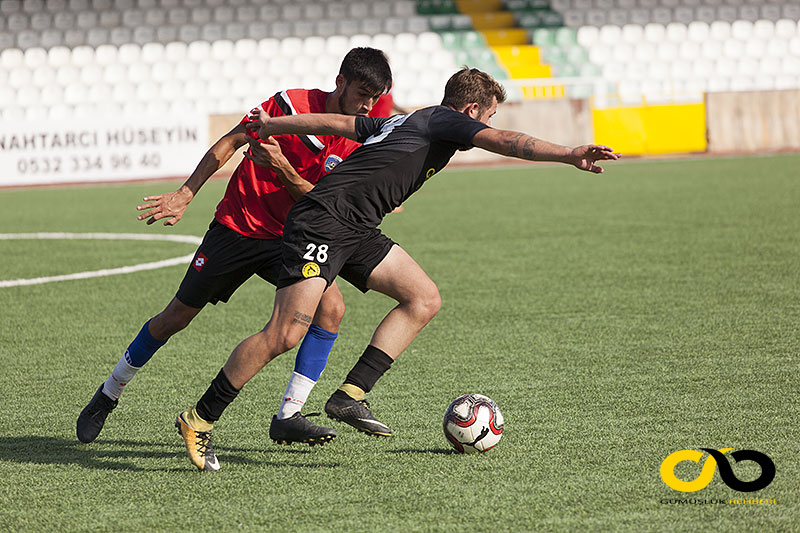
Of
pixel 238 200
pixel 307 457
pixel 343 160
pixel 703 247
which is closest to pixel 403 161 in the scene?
pixel 343 160

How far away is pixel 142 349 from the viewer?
4.98 m

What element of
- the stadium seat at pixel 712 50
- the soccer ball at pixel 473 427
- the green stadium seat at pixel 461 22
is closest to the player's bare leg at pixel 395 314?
the soccer ball at pixel 473 427

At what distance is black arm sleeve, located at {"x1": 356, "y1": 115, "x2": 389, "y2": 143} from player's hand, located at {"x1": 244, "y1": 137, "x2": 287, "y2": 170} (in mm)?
422

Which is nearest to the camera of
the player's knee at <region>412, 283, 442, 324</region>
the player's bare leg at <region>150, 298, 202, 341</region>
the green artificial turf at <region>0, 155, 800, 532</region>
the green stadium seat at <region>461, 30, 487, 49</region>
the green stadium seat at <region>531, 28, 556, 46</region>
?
the green artificial turf at <region>0, 155, 800, 532</region>

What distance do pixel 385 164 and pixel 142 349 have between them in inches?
60.8

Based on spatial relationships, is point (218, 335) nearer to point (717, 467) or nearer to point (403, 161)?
point (403, 161)

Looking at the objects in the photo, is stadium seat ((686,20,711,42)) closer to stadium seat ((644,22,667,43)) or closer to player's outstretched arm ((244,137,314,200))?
stadium seat ((644,22,667,43))

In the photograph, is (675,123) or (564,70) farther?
(564,70)

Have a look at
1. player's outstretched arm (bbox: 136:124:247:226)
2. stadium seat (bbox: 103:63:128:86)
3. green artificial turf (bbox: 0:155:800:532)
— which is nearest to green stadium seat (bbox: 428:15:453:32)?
stadium seat (bbox: 103:63:128:86)

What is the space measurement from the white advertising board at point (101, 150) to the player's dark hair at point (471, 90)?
16806 mm

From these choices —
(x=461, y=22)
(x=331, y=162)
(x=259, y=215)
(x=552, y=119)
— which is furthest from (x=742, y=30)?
(x=259, y=215)

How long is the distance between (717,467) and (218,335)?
164 inches

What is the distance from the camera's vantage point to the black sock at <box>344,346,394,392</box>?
4.70m

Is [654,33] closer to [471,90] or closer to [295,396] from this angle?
[471,90]
